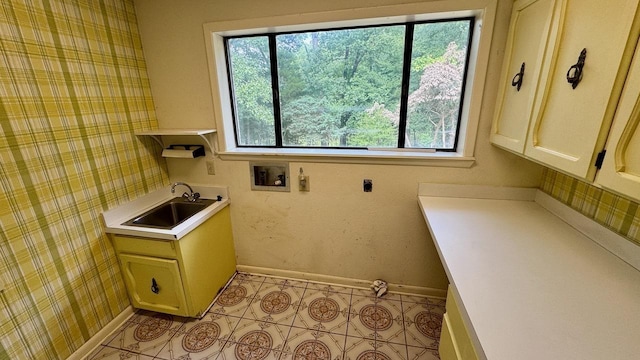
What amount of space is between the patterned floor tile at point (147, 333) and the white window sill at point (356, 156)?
123 cm

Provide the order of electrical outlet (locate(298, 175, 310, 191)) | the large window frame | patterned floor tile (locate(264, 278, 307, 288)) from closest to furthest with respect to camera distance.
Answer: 1. the large window frame
2. electrical outlet (locate(298, 175, 310, 191))
3. patterned floor tile (locate(264, 278, 307, 288))

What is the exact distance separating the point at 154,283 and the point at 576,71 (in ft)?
8.03

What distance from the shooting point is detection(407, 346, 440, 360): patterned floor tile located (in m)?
1.50

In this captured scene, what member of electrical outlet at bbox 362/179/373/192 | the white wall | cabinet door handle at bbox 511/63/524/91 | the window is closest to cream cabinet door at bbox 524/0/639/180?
cabinet door handle at bbox 511/63/524/91

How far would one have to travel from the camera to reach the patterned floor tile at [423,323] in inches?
62.9

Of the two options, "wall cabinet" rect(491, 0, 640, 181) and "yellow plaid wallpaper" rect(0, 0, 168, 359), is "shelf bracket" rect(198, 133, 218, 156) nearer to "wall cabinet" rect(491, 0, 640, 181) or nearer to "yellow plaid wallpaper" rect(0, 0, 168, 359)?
"yellow plaid wallpaper" rect(0, 0, 168, 359)

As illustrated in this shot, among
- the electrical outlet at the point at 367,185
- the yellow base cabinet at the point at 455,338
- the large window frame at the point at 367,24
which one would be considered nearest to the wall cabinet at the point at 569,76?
the large window frame at the point at 367,24

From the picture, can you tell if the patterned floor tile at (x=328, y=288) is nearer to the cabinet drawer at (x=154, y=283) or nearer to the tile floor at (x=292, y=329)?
the tile floor at (x=292, y=329)

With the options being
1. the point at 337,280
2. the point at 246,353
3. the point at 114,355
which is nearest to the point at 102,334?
the point at 114,355

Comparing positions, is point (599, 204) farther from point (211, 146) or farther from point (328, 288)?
point (211, 146)

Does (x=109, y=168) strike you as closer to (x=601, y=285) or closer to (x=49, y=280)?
(x=49, y=280)

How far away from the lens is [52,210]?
1370 mm

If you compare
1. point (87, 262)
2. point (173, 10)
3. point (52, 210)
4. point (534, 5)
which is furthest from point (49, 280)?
point (534, 5)

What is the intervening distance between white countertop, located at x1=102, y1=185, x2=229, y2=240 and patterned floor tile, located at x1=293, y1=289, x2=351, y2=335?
3.17ft
